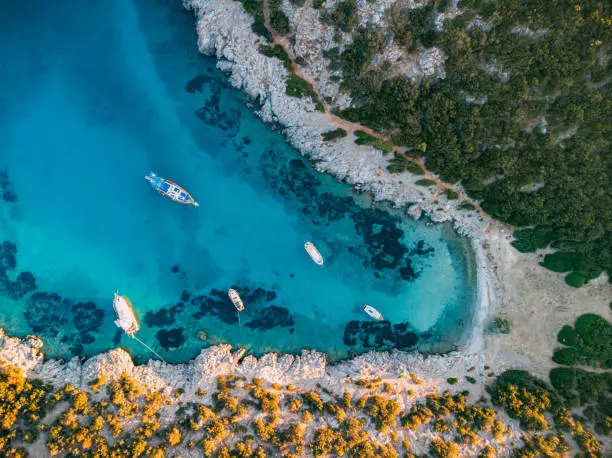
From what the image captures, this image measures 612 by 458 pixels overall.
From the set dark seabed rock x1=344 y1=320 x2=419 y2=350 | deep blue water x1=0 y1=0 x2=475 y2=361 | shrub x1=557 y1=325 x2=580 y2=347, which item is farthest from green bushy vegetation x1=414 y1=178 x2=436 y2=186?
shrub x1=557 y1=325 x2=580 y2=347

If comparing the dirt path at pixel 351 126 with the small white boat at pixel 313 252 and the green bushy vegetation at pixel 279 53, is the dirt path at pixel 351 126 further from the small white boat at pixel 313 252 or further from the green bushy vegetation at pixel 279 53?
the small white boat at pixel 313 252

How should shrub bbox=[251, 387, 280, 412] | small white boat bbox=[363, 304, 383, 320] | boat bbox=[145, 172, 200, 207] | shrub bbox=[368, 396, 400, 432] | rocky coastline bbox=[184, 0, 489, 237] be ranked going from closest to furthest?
shrub bbox=[251, 387, 280, 412]
shrub bbox=[368, 396, 400, 432]
rocky coastline bbox=[184, 0, 489, 237]
boat bbox=[145, 172, 200, 207]
small white boat bbox=[363, 304, 383, 320]

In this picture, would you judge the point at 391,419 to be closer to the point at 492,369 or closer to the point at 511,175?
the point at 492,369

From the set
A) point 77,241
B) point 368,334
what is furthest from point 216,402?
point 77,241

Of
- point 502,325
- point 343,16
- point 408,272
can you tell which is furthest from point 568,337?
point 343,16

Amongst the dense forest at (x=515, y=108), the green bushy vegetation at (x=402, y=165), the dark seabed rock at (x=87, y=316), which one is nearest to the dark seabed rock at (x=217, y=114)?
the dense forest at (x=515, y=108)

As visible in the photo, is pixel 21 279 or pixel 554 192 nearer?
pixel 554 192

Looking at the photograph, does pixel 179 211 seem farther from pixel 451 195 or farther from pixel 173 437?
pixel 451 195

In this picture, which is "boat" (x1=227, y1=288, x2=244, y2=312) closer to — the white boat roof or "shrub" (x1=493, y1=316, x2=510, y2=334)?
the white boat roof
